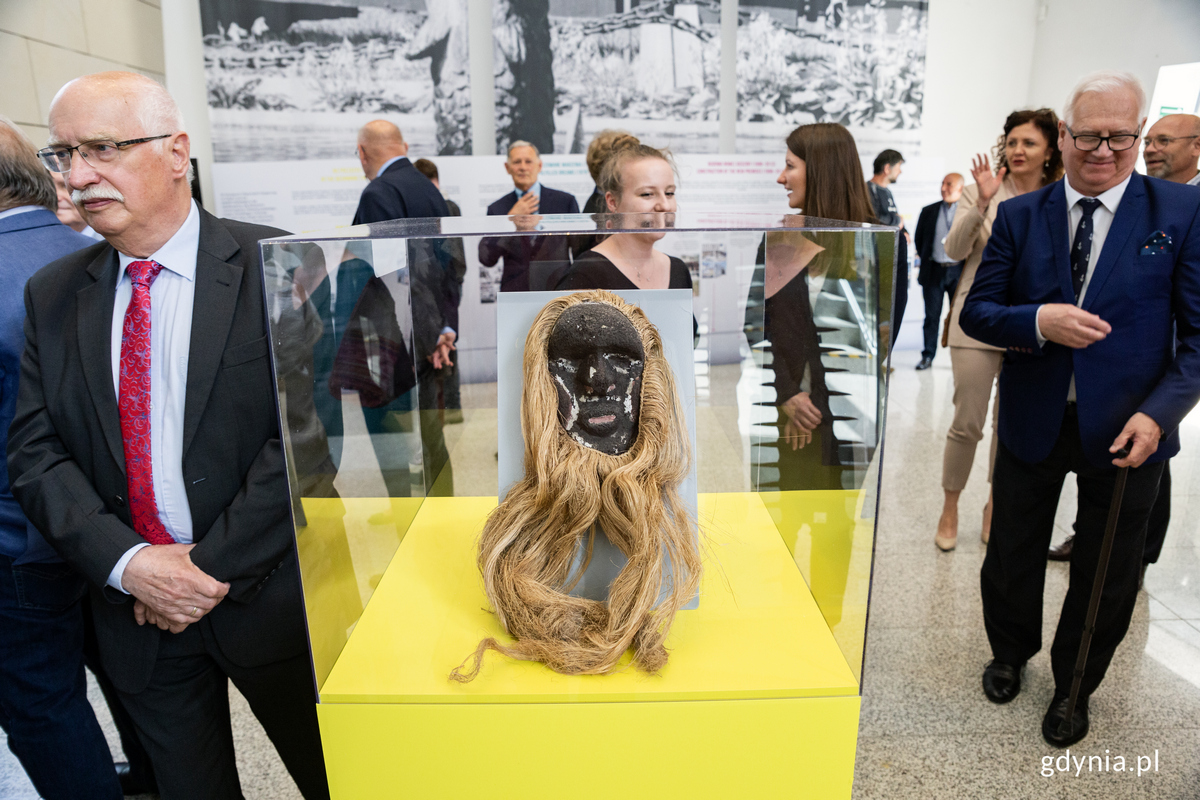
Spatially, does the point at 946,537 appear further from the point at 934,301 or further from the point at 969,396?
the point at 934,301

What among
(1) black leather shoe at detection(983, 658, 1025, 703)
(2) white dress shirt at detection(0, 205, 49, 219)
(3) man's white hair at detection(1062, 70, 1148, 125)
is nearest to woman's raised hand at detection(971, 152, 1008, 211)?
(3) man's white hair at detection(1062, 70, 1148, 125)

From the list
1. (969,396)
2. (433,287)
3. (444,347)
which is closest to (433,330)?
(444,347)

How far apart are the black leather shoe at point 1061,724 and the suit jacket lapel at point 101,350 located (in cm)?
240

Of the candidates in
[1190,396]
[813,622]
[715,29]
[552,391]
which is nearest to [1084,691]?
[1190,396]

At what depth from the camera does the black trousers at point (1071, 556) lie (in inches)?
81.8

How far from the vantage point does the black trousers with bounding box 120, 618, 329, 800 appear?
5.04 feet

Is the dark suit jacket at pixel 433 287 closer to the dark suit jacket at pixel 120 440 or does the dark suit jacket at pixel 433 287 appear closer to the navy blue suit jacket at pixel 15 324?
the dark suit jacket at pixel 120 440

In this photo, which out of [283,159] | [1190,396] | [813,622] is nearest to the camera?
[813,622]

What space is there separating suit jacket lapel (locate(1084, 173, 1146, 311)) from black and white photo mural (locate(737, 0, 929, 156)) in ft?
14.0

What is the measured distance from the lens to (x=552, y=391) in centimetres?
138

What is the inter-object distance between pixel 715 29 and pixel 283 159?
328 centimetres

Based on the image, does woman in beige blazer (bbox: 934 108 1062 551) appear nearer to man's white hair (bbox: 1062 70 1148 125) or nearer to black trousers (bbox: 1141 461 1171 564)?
black trousers (bbox: 1141 461 1171 564)

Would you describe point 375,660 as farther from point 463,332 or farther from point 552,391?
point 463,332

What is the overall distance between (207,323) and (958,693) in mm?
2315
